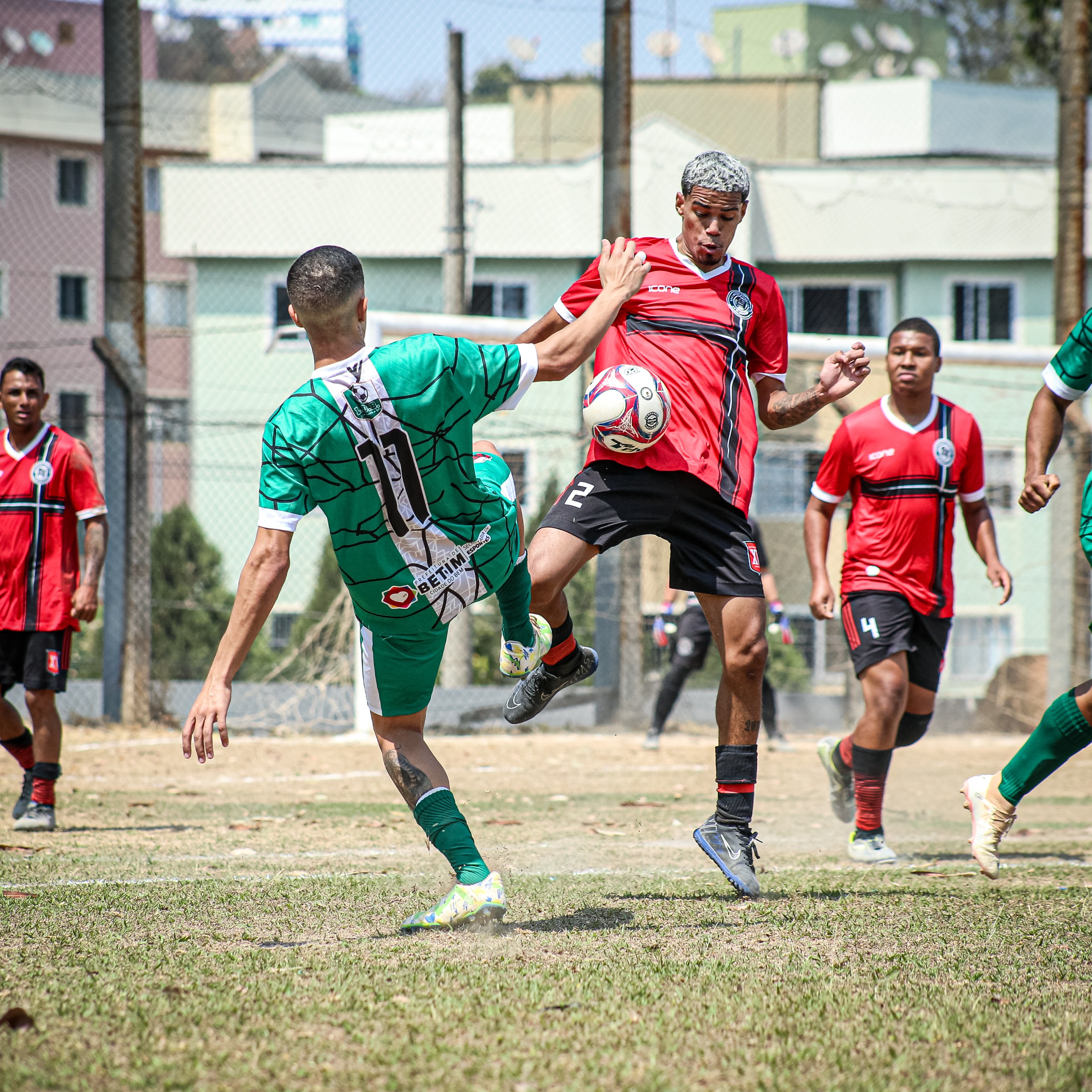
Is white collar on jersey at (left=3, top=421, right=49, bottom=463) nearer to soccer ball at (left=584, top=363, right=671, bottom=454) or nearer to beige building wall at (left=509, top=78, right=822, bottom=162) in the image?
soccer ball at (left=584, top=363, right=671, bottom=454)

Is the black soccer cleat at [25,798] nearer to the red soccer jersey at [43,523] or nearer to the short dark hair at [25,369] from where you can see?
the red soccer jersey at [43,523]

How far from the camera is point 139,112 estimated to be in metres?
11.9

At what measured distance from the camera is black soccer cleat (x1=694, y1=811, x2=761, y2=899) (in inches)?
177

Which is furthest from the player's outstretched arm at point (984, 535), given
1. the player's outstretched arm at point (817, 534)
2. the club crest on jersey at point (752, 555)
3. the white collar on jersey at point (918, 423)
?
the club crest on jersey at point (752, 555)

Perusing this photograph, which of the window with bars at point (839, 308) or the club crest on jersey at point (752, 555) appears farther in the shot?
the window with bars at point (839, 308)

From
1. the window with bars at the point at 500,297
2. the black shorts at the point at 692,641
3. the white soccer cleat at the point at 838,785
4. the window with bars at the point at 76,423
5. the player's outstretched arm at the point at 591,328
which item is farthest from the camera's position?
the window with bars at the point at 500,297

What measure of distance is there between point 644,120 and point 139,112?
500 inches

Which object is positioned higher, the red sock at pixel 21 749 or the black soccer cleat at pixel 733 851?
the black soccer cleat at pixel 733 851

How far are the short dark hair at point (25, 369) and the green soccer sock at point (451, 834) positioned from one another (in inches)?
151

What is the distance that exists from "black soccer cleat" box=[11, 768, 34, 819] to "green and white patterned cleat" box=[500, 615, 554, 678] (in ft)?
9.37

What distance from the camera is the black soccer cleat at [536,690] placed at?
16.3 feet

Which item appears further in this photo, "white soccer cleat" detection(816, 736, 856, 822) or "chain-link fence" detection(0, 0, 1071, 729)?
"chain-link fence" detection(0, 0, 1071, 729)

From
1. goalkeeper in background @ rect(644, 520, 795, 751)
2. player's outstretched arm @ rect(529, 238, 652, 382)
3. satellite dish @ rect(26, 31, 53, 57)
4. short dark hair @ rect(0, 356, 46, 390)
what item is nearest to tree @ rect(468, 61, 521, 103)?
satellite dish @ rect(26, 31, 53, 57)

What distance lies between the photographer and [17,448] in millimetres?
6777
